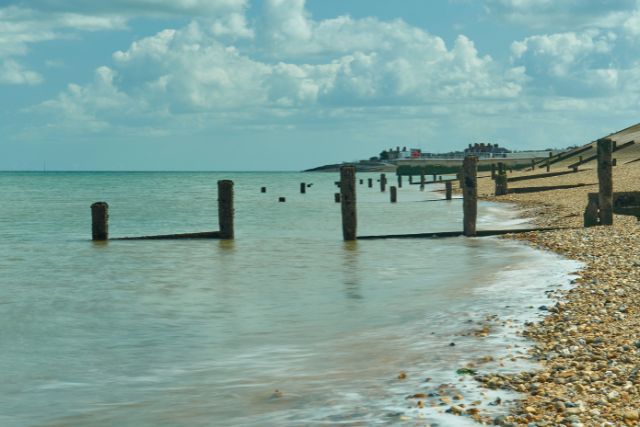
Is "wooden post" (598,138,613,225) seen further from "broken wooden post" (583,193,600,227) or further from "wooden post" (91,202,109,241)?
"wooden post" (91,202,109,241)

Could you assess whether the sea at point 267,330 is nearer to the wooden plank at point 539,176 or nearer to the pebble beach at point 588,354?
the pebble beach at point 588,354

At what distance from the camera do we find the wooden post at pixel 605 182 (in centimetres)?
Result: 2162

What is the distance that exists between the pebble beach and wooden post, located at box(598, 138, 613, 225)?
13.3 feet

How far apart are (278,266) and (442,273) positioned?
461 centimetres

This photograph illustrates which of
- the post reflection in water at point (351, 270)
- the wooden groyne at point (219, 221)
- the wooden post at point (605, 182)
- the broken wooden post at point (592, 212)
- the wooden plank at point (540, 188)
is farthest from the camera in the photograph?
the wooden plank at point (540, 188)

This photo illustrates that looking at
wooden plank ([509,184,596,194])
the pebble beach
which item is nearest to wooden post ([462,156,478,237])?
the pebble beach

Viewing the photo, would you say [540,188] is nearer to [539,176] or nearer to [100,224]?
[539,176]

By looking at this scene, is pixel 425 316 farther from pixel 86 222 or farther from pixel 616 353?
pixel 86 222

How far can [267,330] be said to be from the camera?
1210cm

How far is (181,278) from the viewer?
18.5m

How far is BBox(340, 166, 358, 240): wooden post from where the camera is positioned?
76.2 ft

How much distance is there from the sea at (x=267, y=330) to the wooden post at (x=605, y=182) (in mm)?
2724

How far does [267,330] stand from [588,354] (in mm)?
5228

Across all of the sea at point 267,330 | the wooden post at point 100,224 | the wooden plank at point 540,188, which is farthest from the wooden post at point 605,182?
the wooden plank at point 540,188
